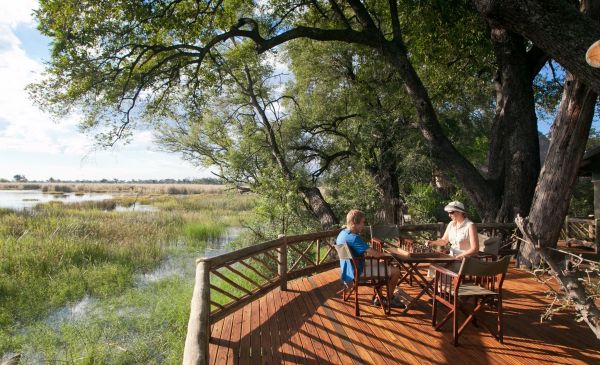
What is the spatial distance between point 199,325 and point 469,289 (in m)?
2.91

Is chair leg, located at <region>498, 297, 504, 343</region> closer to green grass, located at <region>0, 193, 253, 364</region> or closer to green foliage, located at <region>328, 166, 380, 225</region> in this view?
green grass, located at <region>0, 193, 253, 364</region>

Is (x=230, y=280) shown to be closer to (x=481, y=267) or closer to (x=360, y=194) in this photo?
(x=481, y=267)

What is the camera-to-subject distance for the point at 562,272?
207 centimetres

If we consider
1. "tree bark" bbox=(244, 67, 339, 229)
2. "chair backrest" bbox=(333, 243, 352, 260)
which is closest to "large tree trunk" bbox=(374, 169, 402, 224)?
"tree bark" bbox=(244, 67, 339, 229)

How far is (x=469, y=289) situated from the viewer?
412 centimetres

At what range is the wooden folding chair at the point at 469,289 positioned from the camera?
12.1 ft

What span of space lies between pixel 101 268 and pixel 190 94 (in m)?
5.95

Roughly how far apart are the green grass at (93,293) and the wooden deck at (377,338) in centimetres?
238

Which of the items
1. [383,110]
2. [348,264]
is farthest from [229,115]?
[348,264]

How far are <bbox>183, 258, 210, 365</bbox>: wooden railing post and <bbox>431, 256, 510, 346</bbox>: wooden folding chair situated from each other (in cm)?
249

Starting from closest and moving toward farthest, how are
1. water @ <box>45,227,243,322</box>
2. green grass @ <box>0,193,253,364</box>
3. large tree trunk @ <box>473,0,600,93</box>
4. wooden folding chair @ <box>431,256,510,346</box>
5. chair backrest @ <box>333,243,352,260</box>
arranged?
wooden folding chair @ <box>431,256,510,346</box> → chair backrest @ <box>333,243,352,260</box> → large tree trunk @ <box>473,0,600,93</box> → green grass @ <box>0,193,253,364</box> → water @ <box>45,227,243,322</box>

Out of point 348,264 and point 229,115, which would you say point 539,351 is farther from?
point 229,115

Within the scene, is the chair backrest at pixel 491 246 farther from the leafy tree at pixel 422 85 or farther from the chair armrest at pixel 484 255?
the leafy tree at pixel 422 85

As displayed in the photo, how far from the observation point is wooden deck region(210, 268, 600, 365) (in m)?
3.59
